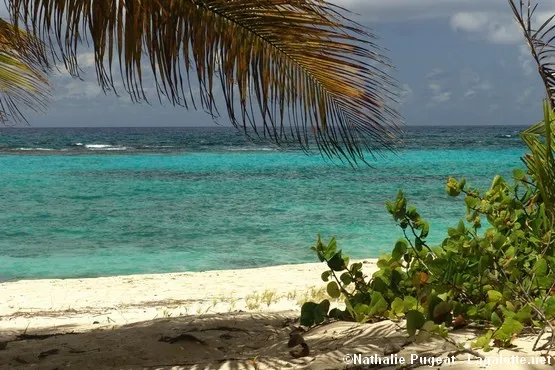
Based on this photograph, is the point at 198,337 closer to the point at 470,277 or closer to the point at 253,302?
the point at 470,277

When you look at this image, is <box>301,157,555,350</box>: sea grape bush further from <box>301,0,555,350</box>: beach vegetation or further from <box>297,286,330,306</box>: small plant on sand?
<box>297,286,330,306</box>: small plant on sand

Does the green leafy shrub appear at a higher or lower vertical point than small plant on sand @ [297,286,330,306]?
higher

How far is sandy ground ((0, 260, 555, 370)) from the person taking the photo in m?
2.42

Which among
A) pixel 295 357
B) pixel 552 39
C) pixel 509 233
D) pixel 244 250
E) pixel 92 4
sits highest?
pixel 92 4

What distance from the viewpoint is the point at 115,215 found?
13711 mm

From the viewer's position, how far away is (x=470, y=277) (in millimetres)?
2930

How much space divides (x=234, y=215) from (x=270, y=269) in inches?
248

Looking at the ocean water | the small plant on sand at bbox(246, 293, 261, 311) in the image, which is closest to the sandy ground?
the small plant on sand at bbox(246, 293, 261, 311)

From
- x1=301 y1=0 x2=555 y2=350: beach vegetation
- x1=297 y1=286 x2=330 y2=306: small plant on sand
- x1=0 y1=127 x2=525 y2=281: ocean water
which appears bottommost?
x1=0 y1=127 x2=525 y2=281: ocean water

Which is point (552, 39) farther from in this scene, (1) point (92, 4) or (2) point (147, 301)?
(2) point (147, 301)

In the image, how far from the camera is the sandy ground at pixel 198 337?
242 cm

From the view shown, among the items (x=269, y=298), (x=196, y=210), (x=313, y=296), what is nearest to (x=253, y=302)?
(x=269, y=298)

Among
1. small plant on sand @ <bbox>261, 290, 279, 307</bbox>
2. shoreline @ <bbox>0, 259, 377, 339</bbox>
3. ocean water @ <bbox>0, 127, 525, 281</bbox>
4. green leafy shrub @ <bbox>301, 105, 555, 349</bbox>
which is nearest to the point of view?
green leafy shrub @ <bbox>301, 105, 555, 349</bbox>

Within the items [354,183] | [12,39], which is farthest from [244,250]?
[354,183]
